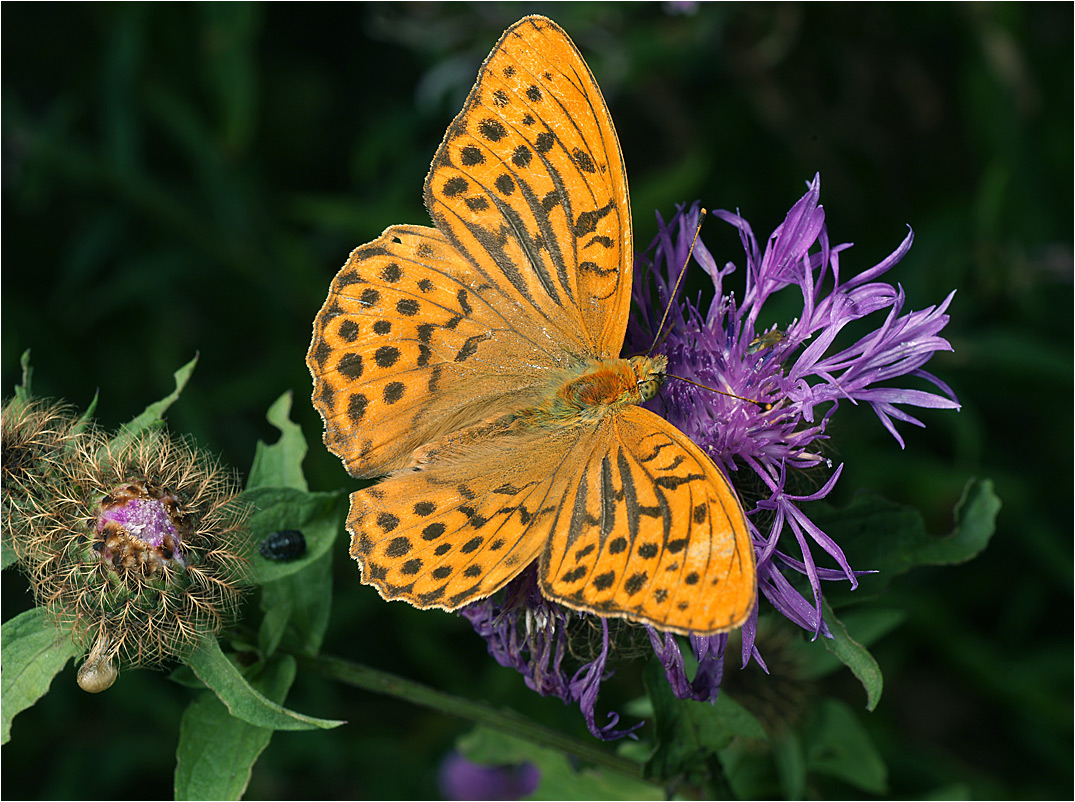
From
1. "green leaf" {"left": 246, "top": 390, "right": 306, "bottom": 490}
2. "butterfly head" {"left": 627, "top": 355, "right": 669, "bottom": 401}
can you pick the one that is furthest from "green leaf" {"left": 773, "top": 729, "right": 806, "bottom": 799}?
"green leaf" {"left": 246, "top": 390, "right": 306, "bottom": 490}

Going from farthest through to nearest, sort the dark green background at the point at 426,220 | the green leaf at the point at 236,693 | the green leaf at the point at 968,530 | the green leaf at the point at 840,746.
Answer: the dark green background at the point at 426,220
the green leaf at the point at 840,746
the green leaf at the point at 968,530
the green leaf at the point at 236,693

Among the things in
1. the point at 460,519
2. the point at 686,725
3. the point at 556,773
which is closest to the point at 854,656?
the point at 686,725

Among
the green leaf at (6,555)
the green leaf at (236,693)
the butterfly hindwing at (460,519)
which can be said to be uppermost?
the butterfly hindwing at (460,519)

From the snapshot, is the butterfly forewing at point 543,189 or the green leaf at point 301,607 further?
the green leaf at point 301,607

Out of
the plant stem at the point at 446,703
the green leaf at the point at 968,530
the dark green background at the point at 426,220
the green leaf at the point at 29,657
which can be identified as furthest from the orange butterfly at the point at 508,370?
the dark green background at the point at 426,220

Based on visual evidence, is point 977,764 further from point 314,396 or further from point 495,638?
point 314,396

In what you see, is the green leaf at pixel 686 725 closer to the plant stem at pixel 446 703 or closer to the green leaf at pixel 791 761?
the plant stem at pixel 446 703

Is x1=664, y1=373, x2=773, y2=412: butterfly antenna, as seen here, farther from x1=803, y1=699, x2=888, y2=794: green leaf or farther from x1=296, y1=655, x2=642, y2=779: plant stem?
x1=803, y1=699, x2=888, y2=794: green leaf
